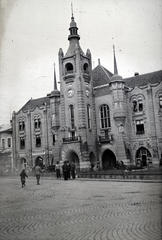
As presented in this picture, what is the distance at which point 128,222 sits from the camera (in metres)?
9.77

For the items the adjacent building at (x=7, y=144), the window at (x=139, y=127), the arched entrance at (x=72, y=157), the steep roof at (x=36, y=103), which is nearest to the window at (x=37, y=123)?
the steep roof at (x=36, y=103)

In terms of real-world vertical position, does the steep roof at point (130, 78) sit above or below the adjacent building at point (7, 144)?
above

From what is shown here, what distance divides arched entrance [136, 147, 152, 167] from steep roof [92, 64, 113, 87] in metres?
12.2

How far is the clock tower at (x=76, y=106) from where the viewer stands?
41.9 m

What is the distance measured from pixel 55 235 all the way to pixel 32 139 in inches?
1771

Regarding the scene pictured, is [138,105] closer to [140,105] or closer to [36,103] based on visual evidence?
[140,105]

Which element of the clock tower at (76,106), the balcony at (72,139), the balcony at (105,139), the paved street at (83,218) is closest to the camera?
the paved street at (83,218)

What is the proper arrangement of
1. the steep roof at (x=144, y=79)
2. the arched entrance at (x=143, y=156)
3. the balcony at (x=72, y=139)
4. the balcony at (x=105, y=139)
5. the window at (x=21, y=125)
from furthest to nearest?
1. the window at (x=21, y=125)
2. the steep roof at (x=144, y=79)
3. the balcony at (x=105, y=139)
4. the balcony at (x=72, y=139)
5. the arched entrance at (x=143, y=156)

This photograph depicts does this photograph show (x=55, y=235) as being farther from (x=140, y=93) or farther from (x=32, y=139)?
(x=32, y=139)

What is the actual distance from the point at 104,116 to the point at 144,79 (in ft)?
28.1

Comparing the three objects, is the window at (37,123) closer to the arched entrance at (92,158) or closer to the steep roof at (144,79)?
the arched entrance at (92,158)

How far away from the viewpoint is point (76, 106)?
141ft

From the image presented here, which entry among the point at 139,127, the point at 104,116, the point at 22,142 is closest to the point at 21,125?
the point at 22,142

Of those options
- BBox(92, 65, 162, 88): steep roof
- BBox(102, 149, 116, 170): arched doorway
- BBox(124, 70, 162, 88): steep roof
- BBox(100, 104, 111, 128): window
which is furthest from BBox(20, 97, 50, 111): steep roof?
BBox(102, 149, 116, 170): arched doorway
